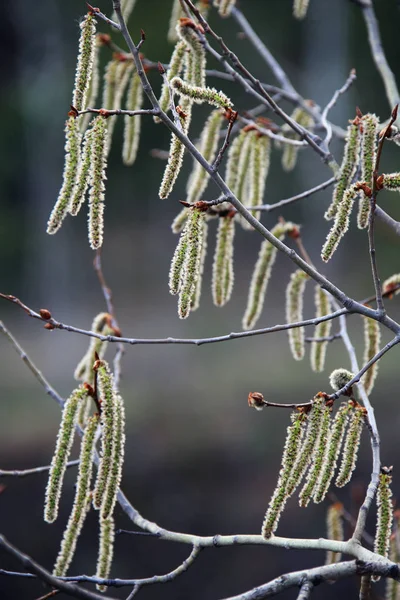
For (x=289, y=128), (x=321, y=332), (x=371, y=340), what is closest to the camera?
(x=371, y=340)

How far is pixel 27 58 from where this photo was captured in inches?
627

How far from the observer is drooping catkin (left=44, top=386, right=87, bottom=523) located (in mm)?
1788

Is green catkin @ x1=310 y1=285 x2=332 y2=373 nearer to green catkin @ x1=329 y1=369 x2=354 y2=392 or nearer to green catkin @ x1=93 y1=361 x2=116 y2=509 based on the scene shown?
green catkin @ x1=329 y1=369 x2=354 y2=392

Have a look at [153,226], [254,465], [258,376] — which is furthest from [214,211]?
[153,226]

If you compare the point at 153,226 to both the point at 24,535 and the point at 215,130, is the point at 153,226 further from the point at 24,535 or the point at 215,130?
the point at 215,130

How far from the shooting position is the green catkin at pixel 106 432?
1.75 metres

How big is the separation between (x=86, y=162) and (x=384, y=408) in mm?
9080

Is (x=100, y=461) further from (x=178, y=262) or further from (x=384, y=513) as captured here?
(x=384, y=513)

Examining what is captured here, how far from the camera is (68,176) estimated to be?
5.73 ft

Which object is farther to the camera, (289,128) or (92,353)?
(289,128)

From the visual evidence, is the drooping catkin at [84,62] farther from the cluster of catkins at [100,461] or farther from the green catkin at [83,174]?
the cluster of catkins at [100,461]

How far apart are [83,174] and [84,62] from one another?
0.27 metres

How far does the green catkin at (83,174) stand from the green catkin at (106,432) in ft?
1.44

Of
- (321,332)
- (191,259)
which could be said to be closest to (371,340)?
(321,332)
